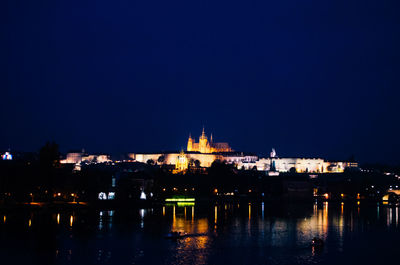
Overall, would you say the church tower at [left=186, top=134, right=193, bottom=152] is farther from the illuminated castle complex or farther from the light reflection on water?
the light reflection on water

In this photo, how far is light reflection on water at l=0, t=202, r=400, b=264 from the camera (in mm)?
32688

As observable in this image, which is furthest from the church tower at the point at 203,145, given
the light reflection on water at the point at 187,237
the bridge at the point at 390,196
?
the light reflection on water at the point at 187,237

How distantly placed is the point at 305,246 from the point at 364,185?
2787 inches

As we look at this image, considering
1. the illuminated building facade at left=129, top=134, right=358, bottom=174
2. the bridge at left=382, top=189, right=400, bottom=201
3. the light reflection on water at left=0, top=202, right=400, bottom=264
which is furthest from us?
the illuminated building facade at left=129, top=134, right=358, bottom=174

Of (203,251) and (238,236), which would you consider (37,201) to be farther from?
(203,251)

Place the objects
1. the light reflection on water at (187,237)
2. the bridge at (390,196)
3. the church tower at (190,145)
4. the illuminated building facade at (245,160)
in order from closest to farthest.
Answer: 1. the light reflection on water at (187,237)
2. the bridge at (390,196)
3. the illuminated building facade at (245,160)
4. the church tower at (190,145)

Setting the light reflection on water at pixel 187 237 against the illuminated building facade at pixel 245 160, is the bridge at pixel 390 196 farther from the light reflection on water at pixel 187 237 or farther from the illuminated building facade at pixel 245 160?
the illuminated building facade at pixel 245 160

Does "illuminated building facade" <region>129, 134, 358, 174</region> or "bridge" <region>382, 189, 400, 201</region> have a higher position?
"illuminated building facade" <region>129, 134, 358, 174</region>

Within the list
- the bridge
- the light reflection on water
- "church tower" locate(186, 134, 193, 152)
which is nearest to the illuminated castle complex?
"church tower" locate(186, 134, 193, 152)

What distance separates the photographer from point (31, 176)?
→ 53.1m

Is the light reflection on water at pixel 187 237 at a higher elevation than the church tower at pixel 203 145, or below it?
below

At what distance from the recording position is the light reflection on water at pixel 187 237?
107 ft

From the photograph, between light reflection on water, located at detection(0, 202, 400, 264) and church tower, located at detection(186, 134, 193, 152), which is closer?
light reflection on water, located at detection(0, 202, 400, 264)

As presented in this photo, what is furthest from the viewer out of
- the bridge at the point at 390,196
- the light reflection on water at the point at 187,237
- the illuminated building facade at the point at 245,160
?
the illuminated building facade at the point at 245,160
